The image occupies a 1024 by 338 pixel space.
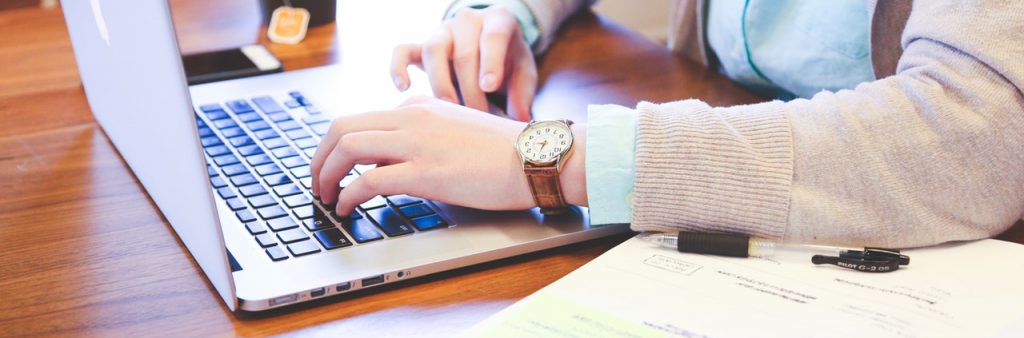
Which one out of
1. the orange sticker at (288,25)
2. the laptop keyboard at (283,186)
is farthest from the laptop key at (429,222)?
the orange sticker at (288,25)

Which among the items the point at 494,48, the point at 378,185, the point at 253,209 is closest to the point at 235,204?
the point at 253,209

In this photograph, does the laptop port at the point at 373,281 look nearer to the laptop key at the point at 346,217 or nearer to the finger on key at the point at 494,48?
the laptop key at the point at 346,217

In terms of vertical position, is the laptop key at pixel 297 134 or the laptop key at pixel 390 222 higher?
the laptop key at pixel 297 134

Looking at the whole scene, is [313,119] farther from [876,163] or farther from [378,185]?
[876,163]

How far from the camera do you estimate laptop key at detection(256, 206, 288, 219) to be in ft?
2.28

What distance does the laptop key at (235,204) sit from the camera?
710mm

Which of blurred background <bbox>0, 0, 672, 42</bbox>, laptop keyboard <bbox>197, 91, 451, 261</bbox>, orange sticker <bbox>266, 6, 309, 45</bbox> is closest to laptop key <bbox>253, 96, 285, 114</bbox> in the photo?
laptop keyboard <bbox>197, 91, 451, 261</bbox>

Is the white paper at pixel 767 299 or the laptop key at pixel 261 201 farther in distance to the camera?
the laptop key at pixel 261 201

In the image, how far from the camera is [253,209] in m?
0.71

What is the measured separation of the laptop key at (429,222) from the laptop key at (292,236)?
0.08 metres

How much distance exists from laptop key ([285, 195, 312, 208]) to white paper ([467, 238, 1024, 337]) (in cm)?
23

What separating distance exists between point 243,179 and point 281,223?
11 cm

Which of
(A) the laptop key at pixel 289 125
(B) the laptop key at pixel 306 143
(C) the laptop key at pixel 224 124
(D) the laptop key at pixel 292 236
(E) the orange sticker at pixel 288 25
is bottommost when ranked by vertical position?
(D) the laptop key at pixel 292 236

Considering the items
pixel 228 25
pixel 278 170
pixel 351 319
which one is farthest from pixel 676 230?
pixel 228 25
